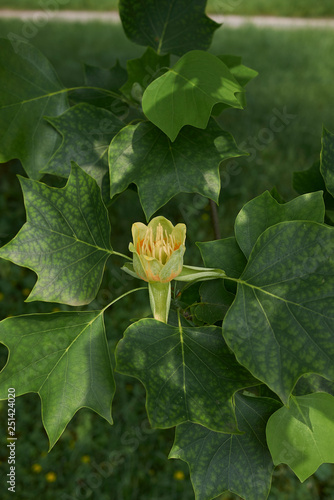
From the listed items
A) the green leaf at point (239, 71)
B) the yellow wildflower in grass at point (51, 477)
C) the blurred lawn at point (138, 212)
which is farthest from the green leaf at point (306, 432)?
the yellow wildflower in grass at point (51, 477)

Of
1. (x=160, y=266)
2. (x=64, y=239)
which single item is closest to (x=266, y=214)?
(x=160, y=266)

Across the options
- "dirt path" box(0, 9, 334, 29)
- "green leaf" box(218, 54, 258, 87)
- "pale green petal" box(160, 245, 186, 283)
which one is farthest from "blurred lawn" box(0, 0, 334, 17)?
"pale green petal" box(160, 245, 186, 283)

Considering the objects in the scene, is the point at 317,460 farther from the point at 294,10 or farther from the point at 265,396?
the point at 294,10

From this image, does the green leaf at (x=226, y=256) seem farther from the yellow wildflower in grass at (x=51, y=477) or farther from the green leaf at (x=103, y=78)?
the yellow wildflower in grass at (x=51, y=477)

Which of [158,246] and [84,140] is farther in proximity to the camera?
[84,140]

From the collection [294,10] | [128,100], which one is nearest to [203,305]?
[128,100]

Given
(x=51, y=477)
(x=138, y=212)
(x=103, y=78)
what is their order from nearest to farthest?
(x=103, y=78) → (x=51, y=477) → (x=138, y=212)

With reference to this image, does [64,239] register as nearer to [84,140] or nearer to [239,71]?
[84,140]
